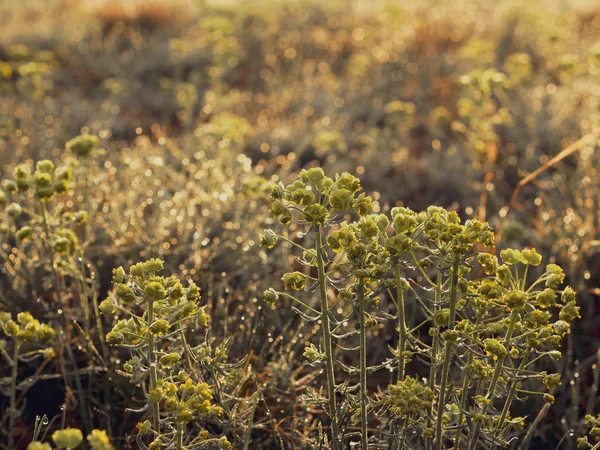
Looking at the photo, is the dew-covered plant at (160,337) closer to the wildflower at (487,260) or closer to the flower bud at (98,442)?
the flower bud at (98,442)

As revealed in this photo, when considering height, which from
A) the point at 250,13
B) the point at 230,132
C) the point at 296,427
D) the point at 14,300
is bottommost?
the point at 296,427

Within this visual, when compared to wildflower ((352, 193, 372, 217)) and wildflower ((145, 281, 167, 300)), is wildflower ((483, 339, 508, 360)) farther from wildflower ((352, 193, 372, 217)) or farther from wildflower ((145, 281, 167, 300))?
wildflower ((145, 281, 167, 300))

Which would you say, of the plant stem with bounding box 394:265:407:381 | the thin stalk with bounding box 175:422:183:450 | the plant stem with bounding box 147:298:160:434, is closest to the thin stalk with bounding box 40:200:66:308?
the plant stem with bounding box 147:298:160:434

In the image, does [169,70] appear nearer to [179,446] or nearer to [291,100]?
[291,100]

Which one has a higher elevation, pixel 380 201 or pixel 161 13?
pixel 161 13

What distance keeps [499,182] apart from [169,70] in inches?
146

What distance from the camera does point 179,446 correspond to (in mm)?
1377

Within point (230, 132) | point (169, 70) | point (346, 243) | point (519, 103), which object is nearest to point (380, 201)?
point (230, 132)

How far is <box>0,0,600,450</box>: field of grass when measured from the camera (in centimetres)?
141

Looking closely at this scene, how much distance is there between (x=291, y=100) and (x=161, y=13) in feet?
11.4

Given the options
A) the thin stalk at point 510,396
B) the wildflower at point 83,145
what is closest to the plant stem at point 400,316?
the thin stalk at point 510,396

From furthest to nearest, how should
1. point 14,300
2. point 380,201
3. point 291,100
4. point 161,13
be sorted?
point 161,13, point 291,100, point 380,201, point 14,300

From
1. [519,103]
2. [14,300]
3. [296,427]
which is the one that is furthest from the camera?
[519,103]

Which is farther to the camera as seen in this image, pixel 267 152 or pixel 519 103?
pixel 519 103
